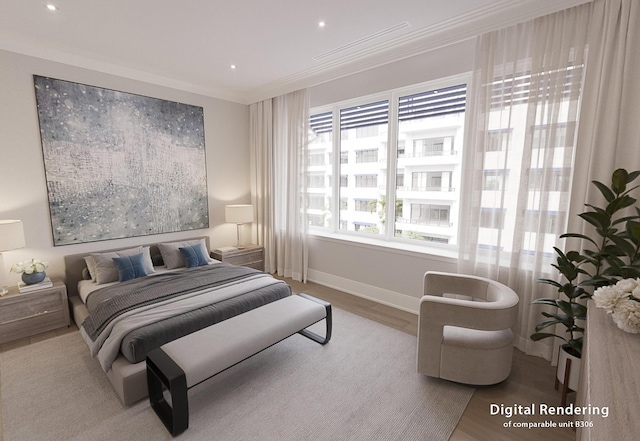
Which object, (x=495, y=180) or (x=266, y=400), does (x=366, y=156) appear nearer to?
(x=495, y=180)

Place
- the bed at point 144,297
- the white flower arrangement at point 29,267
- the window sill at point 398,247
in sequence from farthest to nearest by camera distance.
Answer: the window sill at point 398,247 < the white flower arrangement at point 29,267 < the bed at point 144,297

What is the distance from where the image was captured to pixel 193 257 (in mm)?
3758

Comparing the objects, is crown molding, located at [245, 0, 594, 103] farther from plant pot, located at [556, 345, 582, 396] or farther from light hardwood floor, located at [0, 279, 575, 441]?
light hardwood floor, located at [0, 279, 575, 441]

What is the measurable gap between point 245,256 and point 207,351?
274cm

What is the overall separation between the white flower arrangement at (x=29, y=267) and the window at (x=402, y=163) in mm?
3504

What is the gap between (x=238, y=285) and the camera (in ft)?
10.1

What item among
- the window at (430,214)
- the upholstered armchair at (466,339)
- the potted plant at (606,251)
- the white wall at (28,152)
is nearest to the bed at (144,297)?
the white wall at (28,152)

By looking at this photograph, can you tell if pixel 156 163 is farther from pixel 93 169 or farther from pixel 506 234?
pixel 506 234

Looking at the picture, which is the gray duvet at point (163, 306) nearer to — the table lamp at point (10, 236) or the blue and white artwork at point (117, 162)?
the table lamp at point (10, 236)

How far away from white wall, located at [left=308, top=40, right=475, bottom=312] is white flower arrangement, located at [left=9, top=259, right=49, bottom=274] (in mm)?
3117

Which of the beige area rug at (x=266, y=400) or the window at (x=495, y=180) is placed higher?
the window at (x=495, y=180)

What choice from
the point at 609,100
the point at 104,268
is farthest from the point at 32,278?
the point at 609,100

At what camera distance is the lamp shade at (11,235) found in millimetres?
2674

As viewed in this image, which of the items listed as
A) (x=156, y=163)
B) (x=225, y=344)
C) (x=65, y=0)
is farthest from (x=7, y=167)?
(x=225, y=344)
